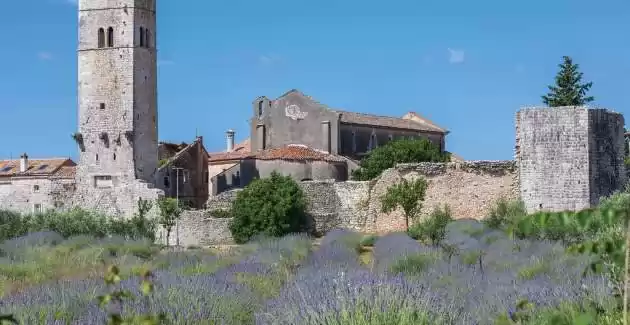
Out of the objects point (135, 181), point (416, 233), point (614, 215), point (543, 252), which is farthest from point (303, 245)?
point (135, 181)

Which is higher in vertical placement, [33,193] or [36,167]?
[36,167]

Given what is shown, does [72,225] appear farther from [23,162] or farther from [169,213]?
[23,162]

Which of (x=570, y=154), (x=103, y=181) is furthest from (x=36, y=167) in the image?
(x=570, y=154)

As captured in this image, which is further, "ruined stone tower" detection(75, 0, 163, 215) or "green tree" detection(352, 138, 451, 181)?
"green tree" detection(352, 138, 451, 181)

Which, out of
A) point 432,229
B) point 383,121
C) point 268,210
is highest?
point 383,121

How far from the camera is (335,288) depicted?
8.09 meters

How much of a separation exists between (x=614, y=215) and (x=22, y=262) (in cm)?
1454

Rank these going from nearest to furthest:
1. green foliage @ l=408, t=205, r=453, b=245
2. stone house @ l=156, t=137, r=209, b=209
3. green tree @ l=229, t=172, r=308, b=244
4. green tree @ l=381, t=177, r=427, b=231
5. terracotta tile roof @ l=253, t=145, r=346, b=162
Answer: green foliage @ l=408, t=205, r=453, b=245 < green tree @ l=381, t=177, r=427, b=231 < green tree @ l=229, t=172, r=308, b=244 < stone house @ l=156, t=137, r=209, b=209 < terracotta tile roof @ l=253, t=145, r=346, b=162

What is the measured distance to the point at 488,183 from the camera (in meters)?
32.9

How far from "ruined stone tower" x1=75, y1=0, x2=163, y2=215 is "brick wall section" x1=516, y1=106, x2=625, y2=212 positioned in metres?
19.5

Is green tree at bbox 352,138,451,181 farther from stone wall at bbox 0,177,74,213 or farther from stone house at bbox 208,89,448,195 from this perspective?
stone wall at bbox 0,177,74,213

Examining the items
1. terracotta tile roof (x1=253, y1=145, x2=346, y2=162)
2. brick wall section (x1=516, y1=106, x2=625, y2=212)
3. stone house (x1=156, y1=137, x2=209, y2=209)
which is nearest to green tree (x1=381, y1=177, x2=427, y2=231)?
brick wall section (x1=516, y1=106, x2=625, y2=212)

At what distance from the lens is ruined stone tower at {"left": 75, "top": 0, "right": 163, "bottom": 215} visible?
42.4m

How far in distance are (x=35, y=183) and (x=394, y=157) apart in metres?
17.1
